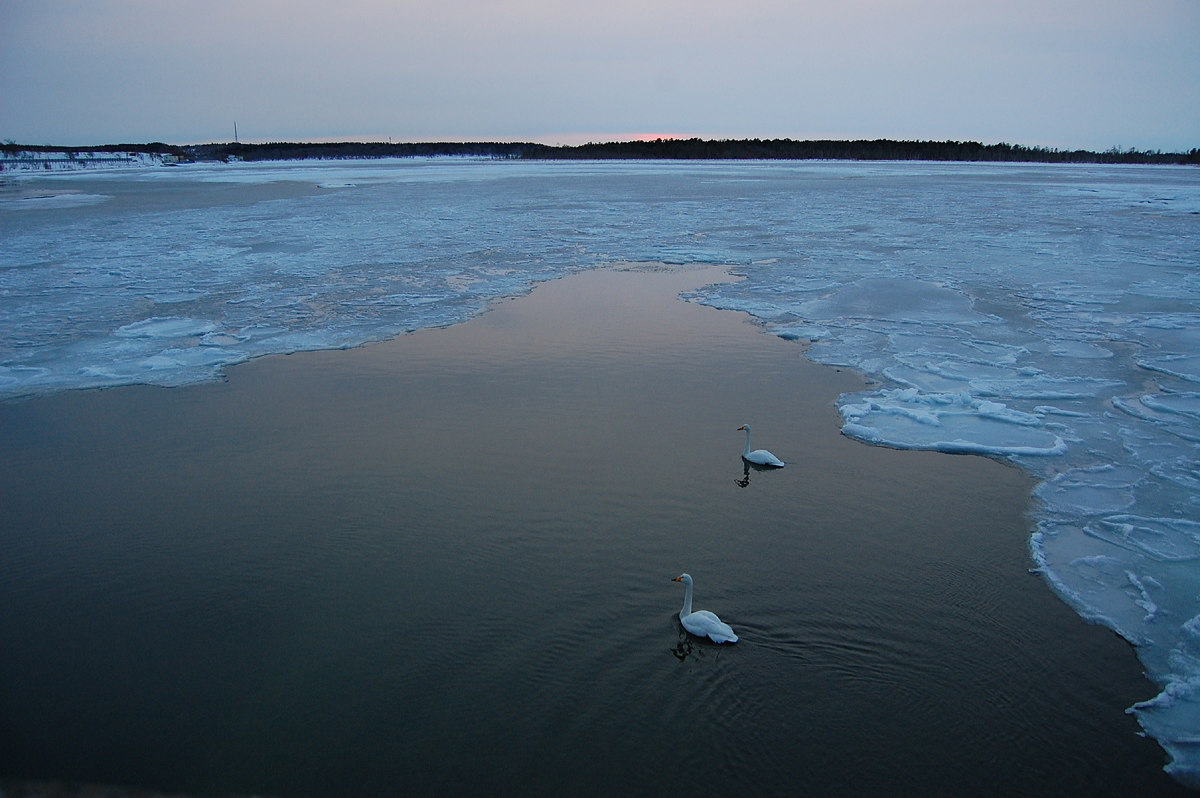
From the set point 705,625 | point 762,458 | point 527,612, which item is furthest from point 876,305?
point 527,612

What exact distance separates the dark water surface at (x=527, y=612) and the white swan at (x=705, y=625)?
88mm

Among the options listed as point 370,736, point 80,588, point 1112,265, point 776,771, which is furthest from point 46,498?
point 1112,265

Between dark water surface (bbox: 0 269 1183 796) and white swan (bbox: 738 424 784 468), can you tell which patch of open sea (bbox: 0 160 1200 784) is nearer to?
dark water surface (bbox: 0 269 1183 796)

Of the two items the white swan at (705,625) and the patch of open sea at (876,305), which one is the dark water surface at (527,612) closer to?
the white swan at (705,625)

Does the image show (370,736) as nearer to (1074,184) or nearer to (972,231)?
(972,231)

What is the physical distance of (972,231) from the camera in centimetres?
1931

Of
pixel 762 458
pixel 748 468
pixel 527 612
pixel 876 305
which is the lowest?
pixel 527 612

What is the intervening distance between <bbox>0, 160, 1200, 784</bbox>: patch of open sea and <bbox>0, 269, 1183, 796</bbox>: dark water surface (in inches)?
16.7

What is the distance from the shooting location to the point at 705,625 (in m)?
4.45

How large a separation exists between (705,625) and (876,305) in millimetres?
8655

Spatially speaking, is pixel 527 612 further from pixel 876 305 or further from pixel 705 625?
pixel 876 305

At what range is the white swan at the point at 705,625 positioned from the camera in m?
4.43

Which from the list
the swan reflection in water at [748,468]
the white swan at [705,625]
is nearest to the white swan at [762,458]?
the swan reflection in water at [748,468]

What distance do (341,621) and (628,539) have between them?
193 centimetres
